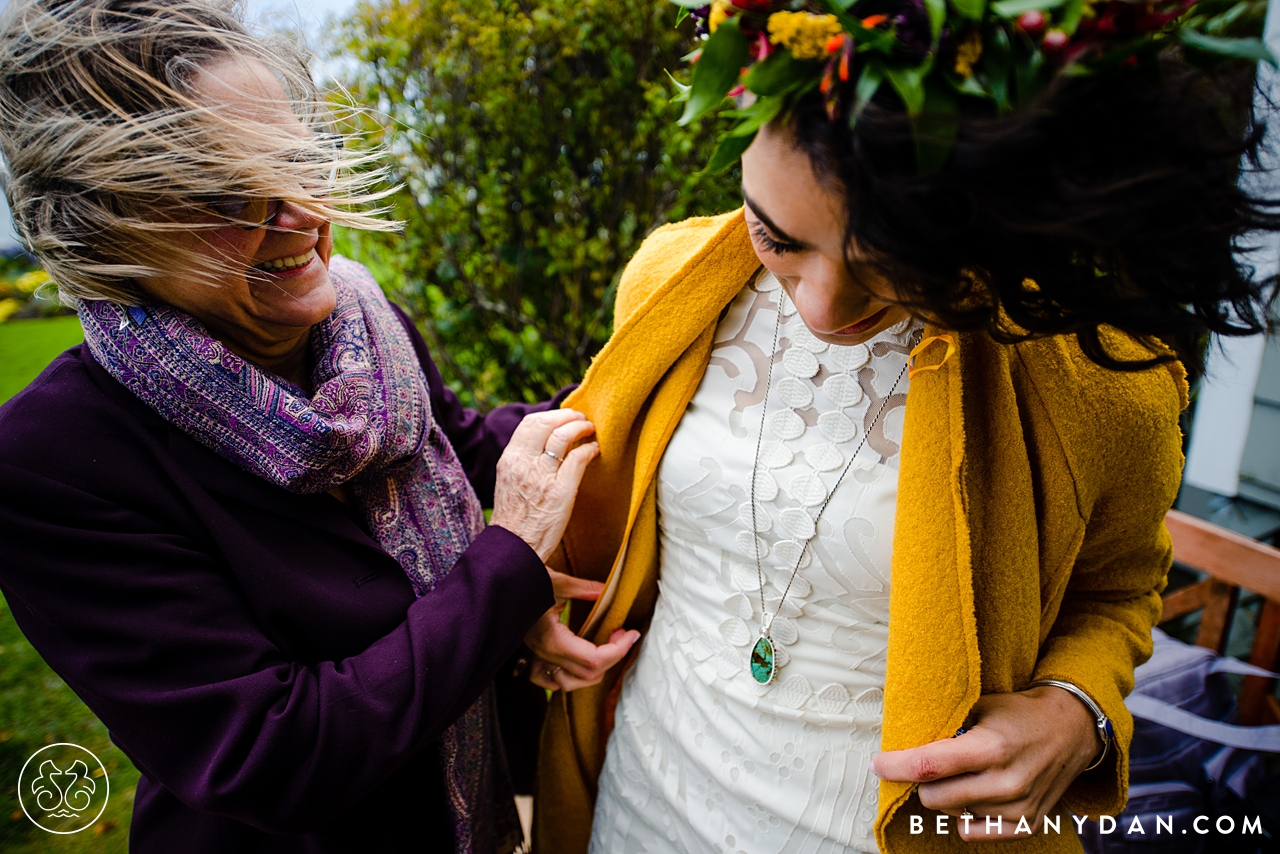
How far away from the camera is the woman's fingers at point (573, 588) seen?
5.03ft

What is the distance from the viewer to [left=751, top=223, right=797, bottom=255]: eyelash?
94 centimetres

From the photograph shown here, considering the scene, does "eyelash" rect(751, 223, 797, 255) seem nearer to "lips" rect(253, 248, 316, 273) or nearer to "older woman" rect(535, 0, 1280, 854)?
"older woman" rect(535, 0, 1280, 854)

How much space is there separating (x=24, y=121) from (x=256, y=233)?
0.34m

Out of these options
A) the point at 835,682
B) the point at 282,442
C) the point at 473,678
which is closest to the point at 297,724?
the point at 473,678

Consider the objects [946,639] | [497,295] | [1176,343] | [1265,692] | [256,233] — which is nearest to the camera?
[1176,343]

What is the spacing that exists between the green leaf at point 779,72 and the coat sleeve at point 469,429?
1.04 m

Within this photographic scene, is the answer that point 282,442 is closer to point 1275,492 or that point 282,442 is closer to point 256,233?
point 256,233

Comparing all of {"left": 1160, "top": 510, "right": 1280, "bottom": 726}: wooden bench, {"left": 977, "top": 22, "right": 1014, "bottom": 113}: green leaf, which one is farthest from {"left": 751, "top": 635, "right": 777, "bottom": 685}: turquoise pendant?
{"left": 1160, "top": 510, "right": 1280, "bottom": 726}: wooden bench

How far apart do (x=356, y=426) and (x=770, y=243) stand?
79 centimetres

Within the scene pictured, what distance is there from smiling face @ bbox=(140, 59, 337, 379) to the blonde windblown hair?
15 mm

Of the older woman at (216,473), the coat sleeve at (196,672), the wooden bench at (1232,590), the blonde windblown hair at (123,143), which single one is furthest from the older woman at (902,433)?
the wooden bench at (1232,590)

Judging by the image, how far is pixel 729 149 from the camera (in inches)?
36.0

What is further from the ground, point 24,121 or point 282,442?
point 24,121

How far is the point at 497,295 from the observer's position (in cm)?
296
